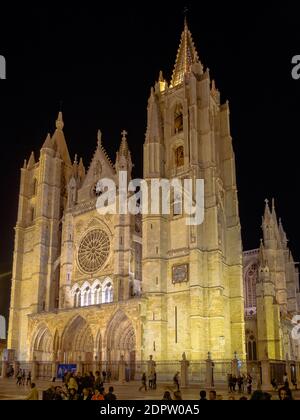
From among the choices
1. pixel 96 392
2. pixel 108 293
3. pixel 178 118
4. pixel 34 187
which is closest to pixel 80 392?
pixel 96 392

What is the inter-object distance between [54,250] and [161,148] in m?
13.0

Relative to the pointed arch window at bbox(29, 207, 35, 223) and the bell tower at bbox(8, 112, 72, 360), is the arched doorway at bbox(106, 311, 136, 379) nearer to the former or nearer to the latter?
the bell tower at bbox(8, 112, 72, 360)

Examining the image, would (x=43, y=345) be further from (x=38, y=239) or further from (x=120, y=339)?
(x=38, y=239)

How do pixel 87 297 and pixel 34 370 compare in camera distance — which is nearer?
pixel 34 370

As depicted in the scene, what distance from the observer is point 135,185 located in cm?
3619

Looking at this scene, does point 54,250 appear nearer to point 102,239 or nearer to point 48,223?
point 48,223

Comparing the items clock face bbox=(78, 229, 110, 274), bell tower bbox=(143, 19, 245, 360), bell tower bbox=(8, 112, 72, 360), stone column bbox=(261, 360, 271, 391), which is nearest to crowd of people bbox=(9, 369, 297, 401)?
stone column bbox=(261, 360, 271, 391)

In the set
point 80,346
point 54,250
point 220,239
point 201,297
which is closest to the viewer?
point 201,297

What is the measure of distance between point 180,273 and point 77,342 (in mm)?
10183

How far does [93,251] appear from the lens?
36750 mm

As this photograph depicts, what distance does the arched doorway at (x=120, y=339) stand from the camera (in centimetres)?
3206

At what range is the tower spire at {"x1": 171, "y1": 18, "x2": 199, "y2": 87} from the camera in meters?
38.8
